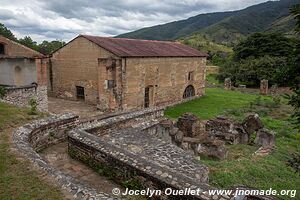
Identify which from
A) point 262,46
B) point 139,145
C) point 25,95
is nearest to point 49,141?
point 139,145

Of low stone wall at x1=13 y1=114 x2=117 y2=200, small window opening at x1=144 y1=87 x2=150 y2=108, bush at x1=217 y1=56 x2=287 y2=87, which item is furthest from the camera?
bush at x1=217 y1=56 x2=287 y2=87

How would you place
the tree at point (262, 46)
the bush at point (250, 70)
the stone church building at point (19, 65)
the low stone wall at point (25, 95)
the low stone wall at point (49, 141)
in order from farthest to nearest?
the tree at point (262, 46), the bush at point (250, 70), the stone church building at point (19, 65), the low stone wall at point (25, 95), the low stone wall at point (49, 141)

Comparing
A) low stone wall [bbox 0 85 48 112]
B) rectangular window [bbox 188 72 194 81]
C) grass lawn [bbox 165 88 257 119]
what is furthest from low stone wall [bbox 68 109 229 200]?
rectangular window [bbox 188 72 194 81]

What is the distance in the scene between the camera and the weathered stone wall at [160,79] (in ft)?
67.0

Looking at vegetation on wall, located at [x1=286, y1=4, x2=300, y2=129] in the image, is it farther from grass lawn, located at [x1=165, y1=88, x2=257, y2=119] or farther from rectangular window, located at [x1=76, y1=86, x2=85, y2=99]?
rectangular window, located at [x1=76, y1=86, x2=85, y2=99]

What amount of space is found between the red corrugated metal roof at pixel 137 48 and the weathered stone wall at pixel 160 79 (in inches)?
17.8

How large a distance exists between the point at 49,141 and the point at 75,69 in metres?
13.7

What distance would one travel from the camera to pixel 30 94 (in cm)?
1691

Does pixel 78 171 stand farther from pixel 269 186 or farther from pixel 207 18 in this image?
pixel 207 18

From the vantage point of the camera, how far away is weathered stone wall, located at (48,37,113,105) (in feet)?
68.9

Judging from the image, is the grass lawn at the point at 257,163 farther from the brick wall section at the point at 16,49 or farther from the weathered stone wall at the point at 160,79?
the brick wall section at the point at 16,49

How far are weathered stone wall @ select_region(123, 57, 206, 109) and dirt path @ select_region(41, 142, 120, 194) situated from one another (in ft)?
36.9

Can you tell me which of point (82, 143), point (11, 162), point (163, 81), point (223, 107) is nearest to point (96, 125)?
point (82, 143)


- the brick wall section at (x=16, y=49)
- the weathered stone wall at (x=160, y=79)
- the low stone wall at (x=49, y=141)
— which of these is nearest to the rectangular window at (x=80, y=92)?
the weathered stone wall at (x=160, y=79)
